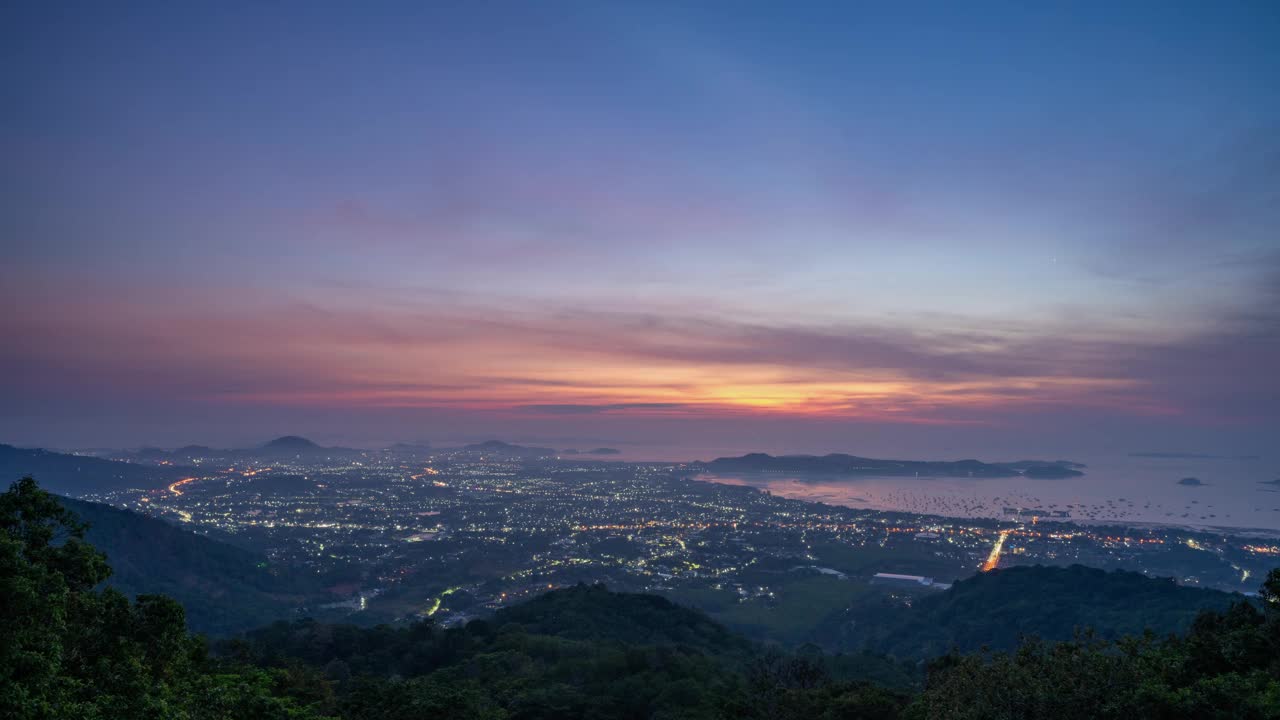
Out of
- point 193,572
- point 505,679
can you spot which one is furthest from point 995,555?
point 193,572

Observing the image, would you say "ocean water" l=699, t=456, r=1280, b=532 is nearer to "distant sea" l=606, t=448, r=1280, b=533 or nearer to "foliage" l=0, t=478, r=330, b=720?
"distant sea" l=606, t=448, r=1280, b=533

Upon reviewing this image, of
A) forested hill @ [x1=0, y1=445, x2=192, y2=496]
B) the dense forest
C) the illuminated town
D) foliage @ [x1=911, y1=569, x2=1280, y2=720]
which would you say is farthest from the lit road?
forested hill @ [x1=0, y1=445, x2=192, y2=496]

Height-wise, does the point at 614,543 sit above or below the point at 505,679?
below

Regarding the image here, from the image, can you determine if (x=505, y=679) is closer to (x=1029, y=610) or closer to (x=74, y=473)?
(x=1029, y=610)

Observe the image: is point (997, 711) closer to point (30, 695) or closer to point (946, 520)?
point (30, 695)

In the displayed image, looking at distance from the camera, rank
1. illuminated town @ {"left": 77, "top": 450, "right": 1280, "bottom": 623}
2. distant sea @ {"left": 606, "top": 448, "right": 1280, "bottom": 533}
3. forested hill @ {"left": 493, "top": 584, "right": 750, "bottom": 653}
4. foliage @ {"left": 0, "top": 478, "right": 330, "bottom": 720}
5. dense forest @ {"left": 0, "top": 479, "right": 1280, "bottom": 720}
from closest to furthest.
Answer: foliage @ {"left": 0, "top": 478, "right": 330, "bottom": 720} < dense forest @ {"left": 0, "top": 479, "right": 1280, "bottom": 720} < forested hill @ {"left": 493, "top": 584, "right": 750, "bottom": 653} < illuminated town @ {"left": 77, "top": 450, "right": 1280, "bottom": 623} < distant sea @ {"left": 606, "top": 448, "right": 1280, "bottom": 533}

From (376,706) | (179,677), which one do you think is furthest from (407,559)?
(179,677)
